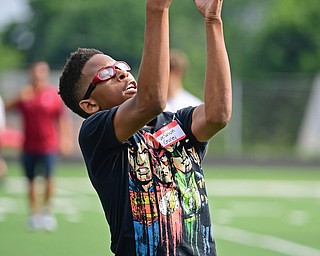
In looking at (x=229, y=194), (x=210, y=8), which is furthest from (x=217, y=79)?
(x=229, y=194)

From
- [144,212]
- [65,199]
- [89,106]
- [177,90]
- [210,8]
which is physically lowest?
[65,199]

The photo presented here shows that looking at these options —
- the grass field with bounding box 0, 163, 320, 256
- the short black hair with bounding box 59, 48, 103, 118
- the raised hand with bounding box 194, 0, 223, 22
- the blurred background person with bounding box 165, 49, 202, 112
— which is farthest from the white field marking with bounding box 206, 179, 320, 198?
the raised hand with bounding box 194, 0, 223, 22

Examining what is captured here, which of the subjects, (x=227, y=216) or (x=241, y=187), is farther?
(x=241, y=187)

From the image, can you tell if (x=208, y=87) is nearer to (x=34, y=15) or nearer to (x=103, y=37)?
(x=103, y=37)

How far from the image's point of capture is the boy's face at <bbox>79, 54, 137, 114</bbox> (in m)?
3.75

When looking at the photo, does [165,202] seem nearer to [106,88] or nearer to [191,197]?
[191,197]

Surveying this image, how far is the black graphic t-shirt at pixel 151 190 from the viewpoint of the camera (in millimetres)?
3684

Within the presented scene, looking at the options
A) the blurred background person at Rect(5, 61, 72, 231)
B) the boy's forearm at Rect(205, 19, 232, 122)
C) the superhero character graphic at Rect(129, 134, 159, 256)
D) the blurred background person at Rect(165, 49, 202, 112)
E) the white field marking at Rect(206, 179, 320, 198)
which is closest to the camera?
the boy's forearm at Rect(205, 19, 232, 122)

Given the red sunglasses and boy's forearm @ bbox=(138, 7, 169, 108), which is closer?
boy's forearm @ bbox=(138, 7, 169, 108)

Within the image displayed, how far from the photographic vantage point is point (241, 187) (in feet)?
62.9

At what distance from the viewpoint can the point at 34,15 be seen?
188ft

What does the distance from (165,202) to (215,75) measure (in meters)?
0.57

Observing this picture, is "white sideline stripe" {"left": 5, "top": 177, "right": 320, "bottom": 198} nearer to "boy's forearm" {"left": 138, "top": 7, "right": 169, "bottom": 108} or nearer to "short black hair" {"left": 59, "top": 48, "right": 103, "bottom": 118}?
"short black hair" {"left": 59, "top": 48, "right": 103, "bottom": 118}

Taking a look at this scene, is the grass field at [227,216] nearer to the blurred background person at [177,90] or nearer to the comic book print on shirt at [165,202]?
the blurred background person at [177,90]
